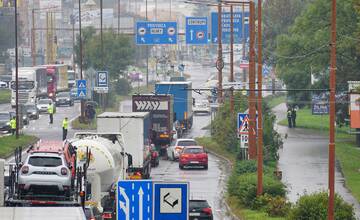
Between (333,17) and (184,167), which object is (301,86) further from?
(333,17)

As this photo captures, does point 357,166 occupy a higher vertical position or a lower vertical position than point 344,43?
lower

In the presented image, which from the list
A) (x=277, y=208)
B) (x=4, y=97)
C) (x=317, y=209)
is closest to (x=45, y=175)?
(x=317, y=209)

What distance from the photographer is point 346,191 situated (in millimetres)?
49094

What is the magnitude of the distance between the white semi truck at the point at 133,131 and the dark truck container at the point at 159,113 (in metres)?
13.0

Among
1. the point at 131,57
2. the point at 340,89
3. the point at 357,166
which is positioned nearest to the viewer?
the point at 357,166

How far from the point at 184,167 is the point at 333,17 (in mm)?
29076

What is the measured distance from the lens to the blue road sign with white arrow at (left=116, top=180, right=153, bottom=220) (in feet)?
55.7

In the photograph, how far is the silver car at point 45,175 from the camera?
32375 millimetres

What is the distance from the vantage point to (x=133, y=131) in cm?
5041

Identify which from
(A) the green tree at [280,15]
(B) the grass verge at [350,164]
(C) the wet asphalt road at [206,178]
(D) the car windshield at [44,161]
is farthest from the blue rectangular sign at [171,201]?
(A) the green tree at [280,15]

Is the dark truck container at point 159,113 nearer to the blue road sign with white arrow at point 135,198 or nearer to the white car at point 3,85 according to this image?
the blue road sign with white arrow at point 135,198

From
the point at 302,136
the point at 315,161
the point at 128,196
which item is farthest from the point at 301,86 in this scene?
the point at 128,196

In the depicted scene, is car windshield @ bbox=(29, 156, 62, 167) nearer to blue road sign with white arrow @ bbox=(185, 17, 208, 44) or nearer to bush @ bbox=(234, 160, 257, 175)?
bush @ bbox=(234, 160, 257, 175)

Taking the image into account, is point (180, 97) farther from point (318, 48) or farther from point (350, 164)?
point (350, 164)
